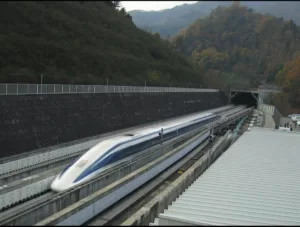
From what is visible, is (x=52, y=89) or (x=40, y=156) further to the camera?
(x=52, y=89)

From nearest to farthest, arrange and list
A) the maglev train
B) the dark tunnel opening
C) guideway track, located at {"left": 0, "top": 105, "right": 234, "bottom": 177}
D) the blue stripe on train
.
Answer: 1. the maglev train
2. the blue stripe on train
3. guideway track, located at {"left": 0, "top": 105, "right": 234, "bottom": 177}
4. the dark tunnel opening

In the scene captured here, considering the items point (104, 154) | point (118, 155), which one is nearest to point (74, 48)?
point (118, 155)

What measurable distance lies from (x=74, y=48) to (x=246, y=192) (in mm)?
41658

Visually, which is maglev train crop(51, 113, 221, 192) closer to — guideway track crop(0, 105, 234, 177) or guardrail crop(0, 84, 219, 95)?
guideway track crop(0, 105, 234, 177)

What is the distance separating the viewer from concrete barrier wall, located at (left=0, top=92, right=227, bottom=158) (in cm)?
1997

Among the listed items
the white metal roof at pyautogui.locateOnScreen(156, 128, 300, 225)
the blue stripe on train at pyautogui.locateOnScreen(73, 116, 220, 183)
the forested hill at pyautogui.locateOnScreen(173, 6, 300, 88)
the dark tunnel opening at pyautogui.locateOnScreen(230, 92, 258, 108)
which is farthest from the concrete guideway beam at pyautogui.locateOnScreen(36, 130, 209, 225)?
the forested hill at pyautogui.locateOnScreen(173, 6, 300, 88)

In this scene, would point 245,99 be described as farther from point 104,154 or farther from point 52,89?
point 104,154

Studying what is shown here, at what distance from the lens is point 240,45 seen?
168 metres

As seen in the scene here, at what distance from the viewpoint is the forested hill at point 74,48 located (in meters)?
38.1

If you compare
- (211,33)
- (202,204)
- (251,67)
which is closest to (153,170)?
(202,204)

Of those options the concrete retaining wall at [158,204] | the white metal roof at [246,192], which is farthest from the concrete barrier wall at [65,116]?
the white metal roof at [246,192]

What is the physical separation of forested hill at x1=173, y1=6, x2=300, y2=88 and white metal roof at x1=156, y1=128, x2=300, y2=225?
80347mm

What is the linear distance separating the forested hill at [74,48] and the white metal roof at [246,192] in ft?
79.1

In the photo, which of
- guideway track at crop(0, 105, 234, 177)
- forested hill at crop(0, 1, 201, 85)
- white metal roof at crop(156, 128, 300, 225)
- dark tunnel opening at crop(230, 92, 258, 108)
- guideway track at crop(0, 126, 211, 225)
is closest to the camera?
guideway track at crop(0, 126, 211, 225)
